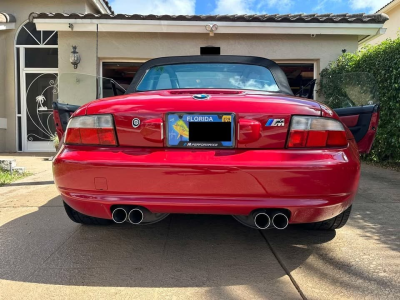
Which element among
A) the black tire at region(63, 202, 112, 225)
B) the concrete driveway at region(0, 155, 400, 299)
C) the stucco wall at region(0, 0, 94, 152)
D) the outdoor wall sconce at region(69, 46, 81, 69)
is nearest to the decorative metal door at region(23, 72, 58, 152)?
the stucco wall at region(0, 0, 94, 152)

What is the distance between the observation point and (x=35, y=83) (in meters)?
9.51

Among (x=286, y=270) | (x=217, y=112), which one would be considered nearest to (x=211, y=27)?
(x=217, y=112)

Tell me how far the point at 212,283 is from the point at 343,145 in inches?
45.5

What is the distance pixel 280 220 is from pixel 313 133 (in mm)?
561

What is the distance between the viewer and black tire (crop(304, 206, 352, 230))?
2.63 metres

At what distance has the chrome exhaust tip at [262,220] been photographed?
6.68 ft

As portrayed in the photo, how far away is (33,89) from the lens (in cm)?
951

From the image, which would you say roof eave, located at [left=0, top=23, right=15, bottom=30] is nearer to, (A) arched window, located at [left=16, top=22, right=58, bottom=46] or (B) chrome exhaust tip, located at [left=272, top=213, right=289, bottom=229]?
(A) arched window, located at [left=16, top=22, right=58, bottom=46]

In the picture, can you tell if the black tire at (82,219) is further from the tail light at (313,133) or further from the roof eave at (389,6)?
the roof eave at (389,6)

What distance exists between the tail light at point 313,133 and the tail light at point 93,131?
3.62 feet

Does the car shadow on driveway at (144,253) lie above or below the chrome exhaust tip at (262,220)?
below

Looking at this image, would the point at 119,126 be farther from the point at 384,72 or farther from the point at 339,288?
the point at 384,72

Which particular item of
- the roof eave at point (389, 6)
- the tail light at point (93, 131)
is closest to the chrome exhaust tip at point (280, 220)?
the tail light at point (93, 131)

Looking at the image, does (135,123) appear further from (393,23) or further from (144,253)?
(393,23)
